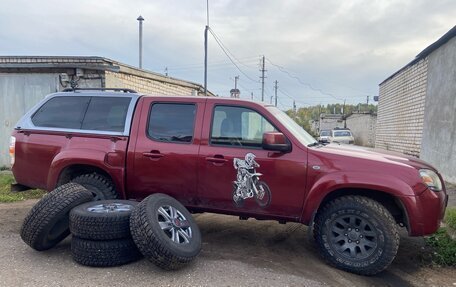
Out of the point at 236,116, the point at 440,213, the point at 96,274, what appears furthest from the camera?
the point at 236,116

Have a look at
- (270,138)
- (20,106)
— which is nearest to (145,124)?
(270,138)

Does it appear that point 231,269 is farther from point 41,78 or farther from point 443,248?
point 41,78

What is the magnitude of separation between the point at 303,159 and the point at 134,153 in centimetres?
222

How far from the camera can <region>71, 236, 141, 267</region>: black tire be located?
4016mm

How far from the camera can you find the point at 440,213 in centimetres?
419

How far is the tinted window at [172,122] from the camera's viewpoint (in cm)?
493


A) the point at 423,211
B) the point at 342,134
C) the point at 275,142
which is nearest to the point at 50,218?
the point at 275,142

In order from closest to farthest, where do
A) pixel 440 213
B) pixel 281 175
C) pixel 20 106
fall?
1. pixel 440 213
2. pixel 281 175
3. pixel 20 106

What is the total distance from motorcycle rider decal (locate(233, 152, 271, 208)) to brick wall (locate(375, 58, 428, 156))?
938 cm

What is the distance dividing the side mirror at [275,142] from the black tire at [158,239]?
1.38 metres

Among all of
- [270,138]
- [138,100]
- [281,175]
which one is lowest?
[281,175]

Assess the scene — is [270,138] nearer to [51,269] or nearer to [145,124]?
[145,124]

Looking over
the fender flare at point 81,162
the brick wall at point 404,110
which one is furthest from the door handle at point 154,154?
the brick wall at point 404,110

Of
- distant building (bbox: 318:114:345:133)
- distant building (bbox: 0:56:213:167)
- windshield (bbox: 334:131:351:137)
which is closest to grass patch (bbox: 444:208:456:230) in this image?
distant building (bbox: 0:56:213:167)
